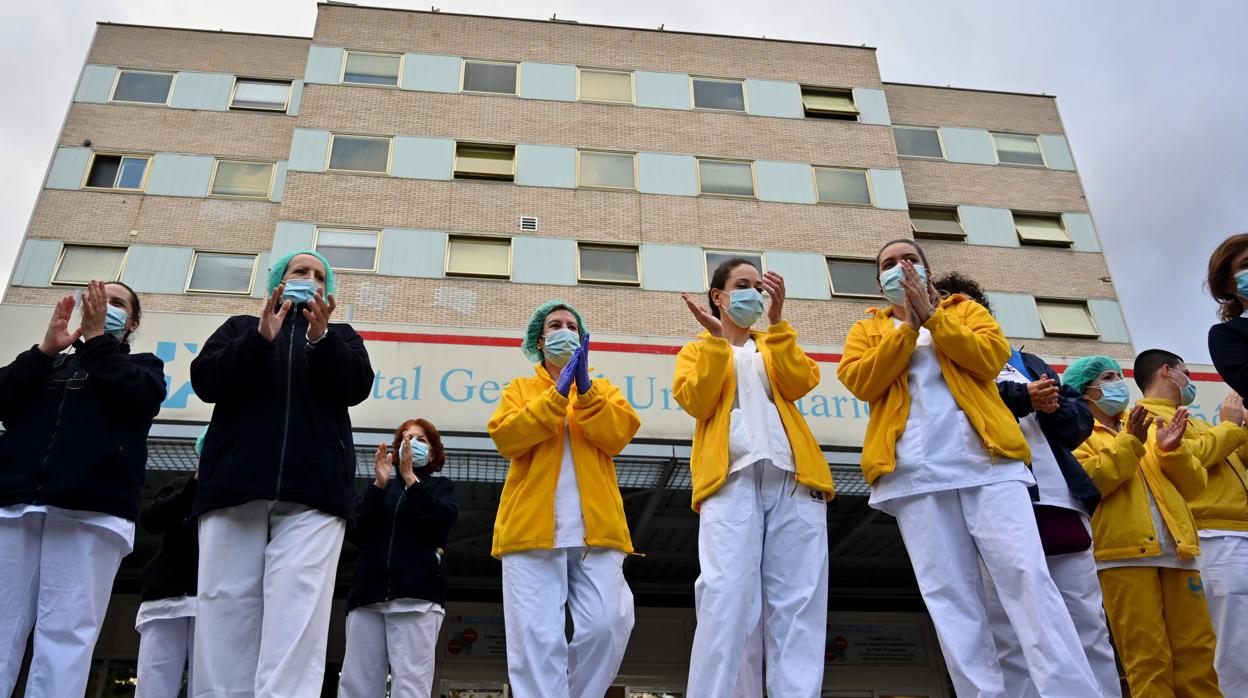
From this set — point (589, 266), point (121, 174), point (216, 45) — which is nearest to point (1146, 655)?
point (589, 266)

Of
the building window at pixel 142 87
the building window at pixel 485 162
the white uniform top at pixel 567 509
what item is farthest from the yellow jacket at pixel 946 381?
the building window at pixel 142 87

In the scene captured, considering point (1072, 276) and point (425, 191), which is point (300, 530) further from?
point (1072, 276)

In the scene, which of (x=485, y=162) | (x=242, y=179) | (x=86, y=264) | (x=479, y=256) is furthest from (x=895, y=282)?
(x=86, y=264)

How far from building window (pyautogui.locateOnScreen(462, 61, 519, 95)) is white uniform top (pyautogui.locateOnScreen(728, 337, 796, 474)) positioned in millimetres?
16589

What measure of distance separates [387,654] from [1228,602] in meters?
5.41

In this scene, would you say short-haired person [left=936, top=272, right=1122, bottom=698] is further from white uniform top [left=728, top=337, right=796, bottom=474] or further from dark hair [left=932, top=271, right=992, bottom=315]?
white uniform top [left=728, top=337, right=796, bottom=474]

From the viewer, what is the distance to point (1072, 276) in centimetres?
1950

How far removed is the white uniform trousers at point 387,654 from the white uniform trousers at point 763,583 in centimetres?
257

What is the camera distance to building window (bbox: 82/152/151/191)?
58.8 feet

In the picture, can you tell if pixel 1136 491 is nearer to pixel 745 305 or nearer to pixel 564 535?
pixel 745 305

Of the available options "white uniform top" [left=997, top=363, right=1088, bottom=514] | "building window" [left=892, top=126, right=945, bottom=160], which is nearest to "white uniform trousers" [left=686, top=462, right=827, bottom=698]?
"white uniform top" [left=997, top=363, right=1088, bottom=514]

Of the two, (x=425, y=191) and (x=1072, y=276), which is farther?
(x=1072, y=276)

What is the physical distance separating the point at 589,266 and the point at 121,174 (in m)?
10.4

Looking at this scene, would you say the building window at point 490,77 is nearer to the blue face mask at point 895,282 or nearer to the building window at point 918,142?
the building window at point 918,142
